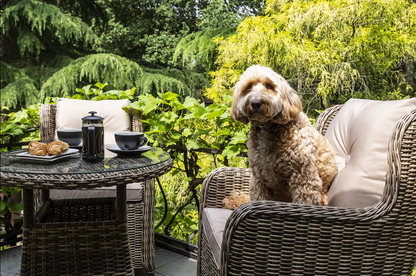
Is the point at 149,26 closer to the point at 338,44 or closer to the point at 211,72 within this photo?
the point at 211,72

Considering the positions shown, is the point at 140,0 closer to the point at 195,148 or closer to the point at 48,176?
the point at 195,148

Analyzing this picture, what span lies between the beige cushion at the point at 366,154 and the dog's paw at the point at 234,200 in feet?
1.41

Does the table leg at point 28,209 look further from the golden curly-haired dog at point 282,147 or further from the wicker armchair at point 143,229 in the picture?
the golden curly-haired dog at point 282,147

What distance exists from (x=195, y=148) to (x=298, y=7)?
10.7ft

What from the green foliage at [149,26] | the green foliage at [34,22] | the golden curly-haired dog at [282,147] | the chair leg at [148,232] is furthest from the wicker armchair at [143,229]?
the green foliage at [149,26]

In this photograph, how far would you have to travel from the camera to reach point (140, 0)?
11547 mm

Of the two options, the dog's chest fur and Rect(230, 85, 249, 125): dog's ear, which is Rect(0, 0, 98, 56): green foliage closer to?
Rect(230, 85, 249, 125): dog's ear

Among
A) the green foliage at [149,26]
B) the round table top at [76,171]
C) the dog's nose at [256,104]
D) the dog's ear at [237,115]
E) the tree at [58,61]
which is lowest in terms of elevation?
the round table top at [76,171]

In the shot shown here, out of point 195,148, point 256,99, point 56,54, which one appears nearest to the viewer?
point 256,99

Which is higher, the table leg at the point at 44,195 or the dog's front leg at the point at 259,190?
the dog's front leg at the point at 259,190

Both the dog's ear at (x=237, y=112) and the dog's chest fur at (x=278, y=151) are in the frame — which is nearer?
the dog's chest fur at (x=278, y=151)

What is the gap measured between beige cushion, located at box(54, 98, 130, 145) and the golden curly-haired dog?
4.16 ft

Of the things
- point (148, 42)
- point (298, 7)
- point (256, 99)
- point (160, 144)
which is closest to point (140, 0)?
point (148, 42)

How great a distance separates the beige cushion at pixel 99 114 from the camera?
2420 mm
